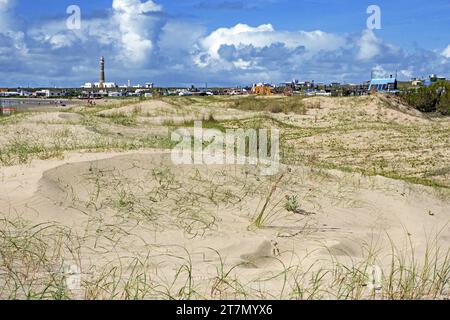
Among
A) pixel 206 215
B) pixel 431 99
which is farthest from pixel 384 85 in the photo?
pixel 206 215

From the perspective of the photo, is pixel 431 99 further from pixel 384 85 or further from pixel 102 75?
pixel 102 75

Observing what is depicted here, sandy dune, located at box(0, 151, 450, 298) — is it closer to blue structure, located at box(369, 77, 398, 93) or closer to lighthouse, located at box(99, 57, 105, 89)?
blue structure, located at box(369, 77, 398, 93)

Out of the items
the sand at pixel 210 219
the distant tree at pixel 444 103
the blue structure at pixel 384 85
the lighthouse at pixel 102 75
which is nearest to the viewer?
the sand at pixel 210 219

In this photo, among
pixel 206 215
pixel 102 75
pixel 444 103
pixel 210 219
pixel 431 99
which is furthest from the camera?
pixel 102 75

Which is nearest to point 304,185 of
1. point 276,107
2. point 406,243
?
point 406,243

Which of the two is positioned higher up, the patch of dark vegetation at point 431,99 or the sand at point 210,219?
the patch of dark vegetation at point 431,99

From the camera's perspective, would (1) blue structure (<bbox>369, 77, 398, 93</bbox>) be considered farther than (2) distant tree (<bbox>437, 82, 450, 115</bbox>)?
Yes

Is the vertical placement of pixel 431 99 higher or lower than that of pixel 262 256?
higher

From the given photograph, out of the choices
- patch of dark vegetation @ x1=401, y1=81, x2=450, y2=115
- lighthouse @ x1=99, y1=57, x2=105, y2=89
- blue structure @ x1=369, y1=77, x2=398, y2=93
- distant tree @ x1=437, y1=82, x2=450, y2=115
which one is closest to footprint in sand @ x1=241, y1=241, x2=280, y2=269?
distant tree @ x1=437, y1=82, x2=450, y2=115

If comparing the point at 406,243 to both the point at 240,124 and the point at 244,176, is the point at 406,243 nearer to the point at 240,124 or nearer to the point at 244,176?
the point at 244,176

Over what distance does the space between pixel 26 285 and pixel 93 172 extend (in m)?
3.61

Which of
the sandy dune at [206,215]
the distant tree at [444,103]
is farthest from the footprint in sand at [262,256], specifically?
the distant tree at [444,103]

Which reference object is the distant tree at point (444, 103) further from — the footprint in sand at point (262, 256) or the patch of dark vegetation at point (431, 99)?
the footprint in sand at point (262, 256)

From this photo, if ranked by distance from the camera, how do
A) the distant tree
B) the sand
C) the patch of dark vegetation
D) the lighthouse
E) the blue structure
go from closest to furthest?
the sand
the distant tree
the patch of dark vegetation
the blue structure
the lighthouse
